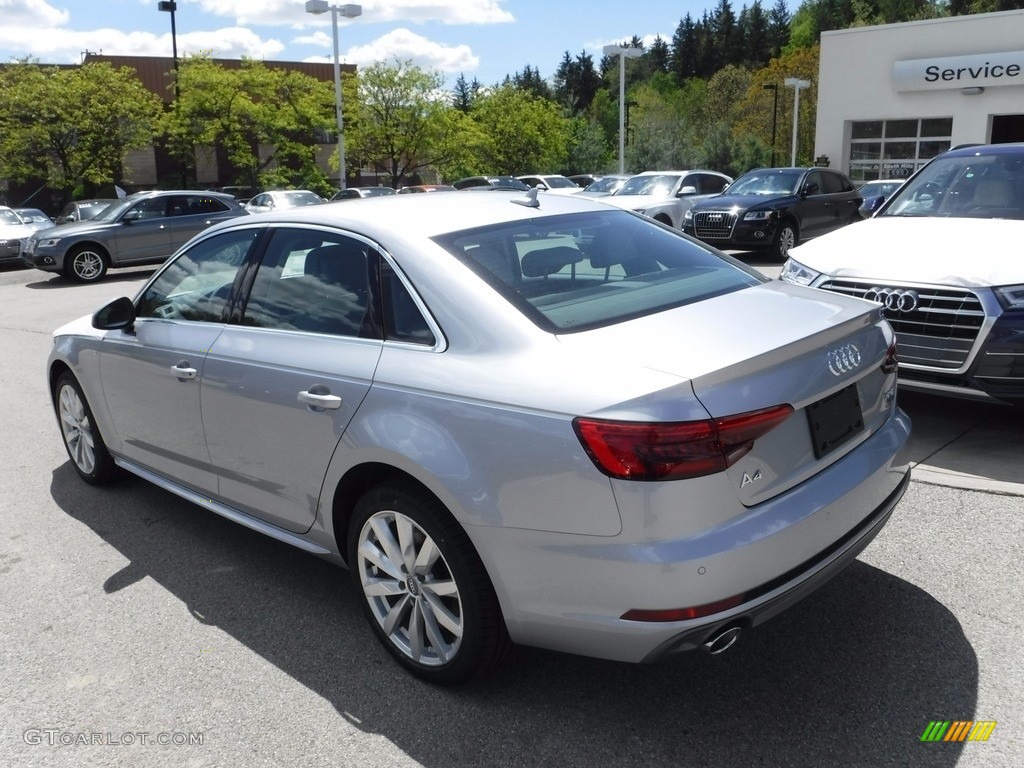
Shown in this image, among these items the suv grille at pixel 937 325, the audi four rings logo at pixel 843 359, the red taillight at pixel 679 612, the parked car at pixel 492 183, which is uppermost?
the parked car at pixel 492 183

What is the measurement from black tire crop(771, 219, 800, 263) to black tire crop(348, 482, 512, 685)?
13.4 meters

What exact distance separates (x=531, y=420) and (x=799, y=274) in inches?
161

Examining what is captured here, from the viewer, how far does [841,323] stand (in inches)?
122

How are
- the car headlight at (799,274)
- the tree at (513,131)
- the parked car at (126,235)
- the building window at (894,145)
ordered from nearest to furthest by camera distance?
the car headlight at (799,274), the parked car at (126,235), the building window at (894,145), the tree at (513,131)

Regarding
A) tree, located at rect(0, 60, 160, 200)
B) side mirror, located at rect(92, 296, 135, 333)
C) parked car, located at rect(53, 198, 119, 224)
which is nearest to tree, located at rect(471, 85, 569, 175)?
tree, located at rect(0, 60, 160, 200)

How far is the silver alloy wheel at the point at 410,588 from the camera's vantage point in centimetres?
306

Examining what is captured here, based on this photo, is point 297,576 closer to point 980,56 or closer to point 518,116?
point 980,56

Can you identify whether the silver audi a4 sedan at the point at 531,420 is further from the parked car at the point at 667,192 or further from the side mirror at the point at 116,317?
the parked car at the point at 667,192

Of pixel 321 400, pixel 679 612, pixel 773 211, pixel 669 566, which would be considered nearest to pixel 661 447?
pixel 669 566

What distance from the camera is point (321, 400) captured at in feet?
10.8

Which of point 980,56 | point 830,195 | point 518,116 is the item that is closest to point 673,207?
point 830,195

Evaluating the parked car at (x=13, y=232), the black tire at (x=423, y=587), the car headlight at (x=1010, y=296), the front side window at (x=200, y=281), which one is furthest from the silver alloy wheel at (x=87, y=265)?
the car headlight at (x=1010, y=296)

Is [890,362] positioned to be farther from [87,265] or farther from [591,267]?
[87,265]

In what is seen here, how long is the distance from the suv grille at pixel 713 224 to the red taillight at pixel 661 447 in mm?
13583
